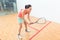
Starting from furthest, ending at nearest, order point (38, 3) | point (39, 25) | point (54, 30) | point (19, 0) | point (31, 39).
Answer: point (19, 0) → point (38, 3) → point (39, 25) → point (54, 30) → point (31, 39)

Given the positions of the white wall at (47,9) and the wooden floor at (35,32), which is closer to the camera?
the wooden floor at (35,32)

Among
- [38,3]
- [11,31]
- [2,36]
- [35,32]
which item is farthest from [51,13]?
[2,36]

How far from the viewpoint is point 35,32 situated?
122 inches

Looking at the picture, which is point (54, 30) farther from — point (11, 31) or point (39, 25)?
point (11, 31)

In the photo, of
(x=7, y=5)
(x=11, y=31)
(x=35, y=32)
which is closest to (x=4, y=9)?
(x=7, y=5)

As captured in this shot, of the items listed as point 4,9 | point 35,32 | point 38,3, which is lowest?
point 4,9

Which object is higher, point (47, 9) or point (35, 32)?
point (47, 9)

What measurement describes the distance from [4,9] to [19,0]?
81cm

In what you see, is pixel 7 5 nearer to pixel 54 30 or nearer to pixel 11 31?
pixel 11 31

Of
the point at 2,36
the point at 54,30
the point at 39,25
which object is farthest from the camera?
the point at 39,25

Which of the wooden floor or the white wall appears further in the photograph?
the white wall

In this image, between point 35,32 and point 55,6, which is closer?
point 35,32

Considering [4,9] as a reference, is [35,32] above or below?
above

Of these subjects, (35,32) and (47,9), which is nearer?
(35,32)
